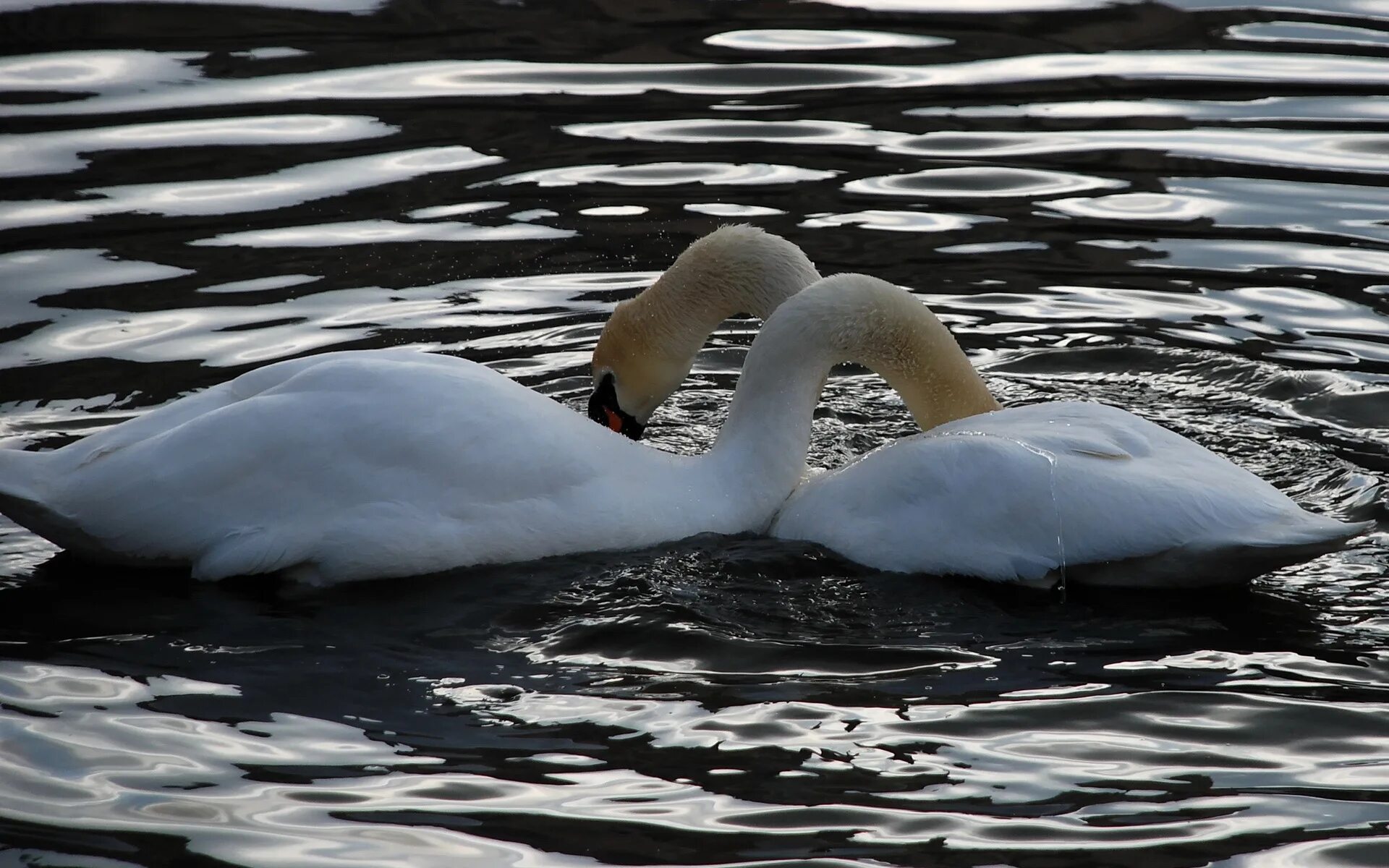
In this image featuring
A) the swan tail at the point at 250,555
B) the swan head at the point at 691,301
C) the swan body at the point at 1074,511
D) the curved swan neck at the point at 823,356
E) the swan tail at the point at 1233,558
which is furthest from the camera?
the swan head at the point at 691,301

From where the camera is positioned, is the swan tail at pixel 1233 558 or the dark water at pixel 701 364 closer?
the dark water at pixel 701 364

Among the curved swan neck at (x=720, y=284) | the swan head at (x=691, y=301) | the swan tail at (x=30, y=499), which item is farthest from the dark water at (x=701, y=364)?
the curved swan neck at (x=720, y=284)

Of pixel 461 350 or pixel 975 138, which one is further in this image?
pixel 975 138

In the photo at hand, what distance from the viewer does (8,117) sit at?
480 inches

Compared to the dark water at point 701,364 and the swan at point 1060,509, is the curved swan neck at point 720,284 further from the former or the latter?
the swan at point 1060,509

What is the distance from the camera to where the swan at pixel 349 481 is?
6398mm

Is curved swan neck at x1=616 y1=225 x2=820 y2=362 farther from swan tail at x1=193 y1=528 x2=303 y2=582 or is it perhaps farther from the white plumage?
swan tail at x1=193 y1=528 x2=303 y2=582

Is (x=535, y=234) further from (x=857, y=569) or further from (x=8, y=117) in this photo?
(x=857, y=569)

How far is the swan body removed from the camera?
6.18 metres

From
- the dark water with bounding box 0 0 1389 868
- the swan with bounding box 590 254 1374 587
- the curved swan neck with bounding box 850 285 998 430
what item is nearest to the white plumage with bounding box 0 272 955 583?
the dark water with bounding box 0 0 1389 868

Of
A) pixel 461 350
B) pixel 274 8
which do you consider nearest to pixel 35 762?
pixel 461 350

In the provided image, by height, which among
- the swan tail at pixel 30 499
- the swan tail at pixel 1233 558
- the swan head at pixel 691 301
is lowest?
the swan tail at pixel 1233 558

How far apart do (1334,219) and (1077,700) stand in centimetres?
609

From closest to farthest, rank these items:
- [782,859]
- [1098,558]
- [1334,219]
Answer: [782,859], [1098,558], [1334,219]
